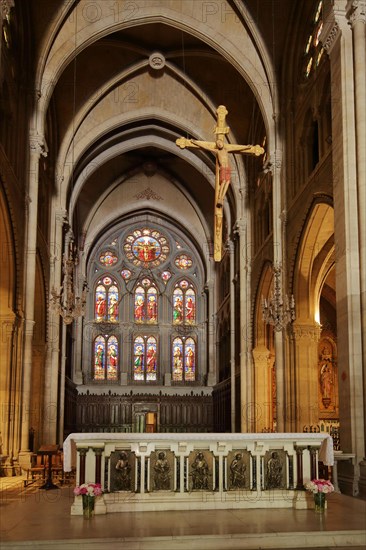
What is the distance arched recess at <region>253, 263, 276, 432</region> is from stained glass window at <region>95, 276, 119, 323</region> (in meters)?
14.8

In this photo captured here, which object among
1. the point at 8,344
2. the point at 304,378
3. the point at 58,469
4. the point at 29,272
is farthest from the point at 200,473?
the point at 29,272

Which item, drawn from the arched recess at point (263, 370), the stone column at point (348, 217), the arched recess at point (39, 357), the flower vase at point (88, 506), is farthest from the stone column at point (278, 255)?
the flower vase at point (88, 506)

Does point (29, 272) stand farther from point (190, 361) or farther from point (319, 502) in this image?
point (190, 361)

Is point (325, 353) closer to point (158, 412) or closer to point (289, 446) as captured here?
point (158, 412)

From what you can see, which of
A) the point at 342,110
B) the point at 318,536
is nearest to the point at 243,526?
the point at 318,536

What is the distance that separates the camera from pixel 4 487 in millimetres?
15922

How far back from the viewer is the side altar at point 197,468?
1157 cm

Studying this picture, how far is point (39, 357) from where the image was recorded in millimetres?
26203

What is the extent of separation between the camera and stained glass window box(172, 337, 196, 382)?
131 feet

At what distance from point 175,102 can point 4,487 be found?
60.3 ft

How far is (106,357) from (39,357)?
1340 centimetres

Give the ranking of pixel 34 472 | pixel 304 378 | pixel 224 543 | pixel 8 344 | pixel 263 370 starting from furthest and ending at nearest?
pixel 263 370
pixel 304 378
pixel 8 344
pixel 34 472
pixel 224 543

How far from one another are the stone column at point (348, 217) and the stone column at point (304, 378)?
6.40 metres

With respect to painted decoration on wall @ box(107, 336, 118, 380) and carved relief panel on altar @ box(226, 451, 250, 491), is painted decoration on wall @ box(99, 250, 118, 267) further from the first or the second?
carved relief panel on altar @ box(226, 451, 250, 491)
